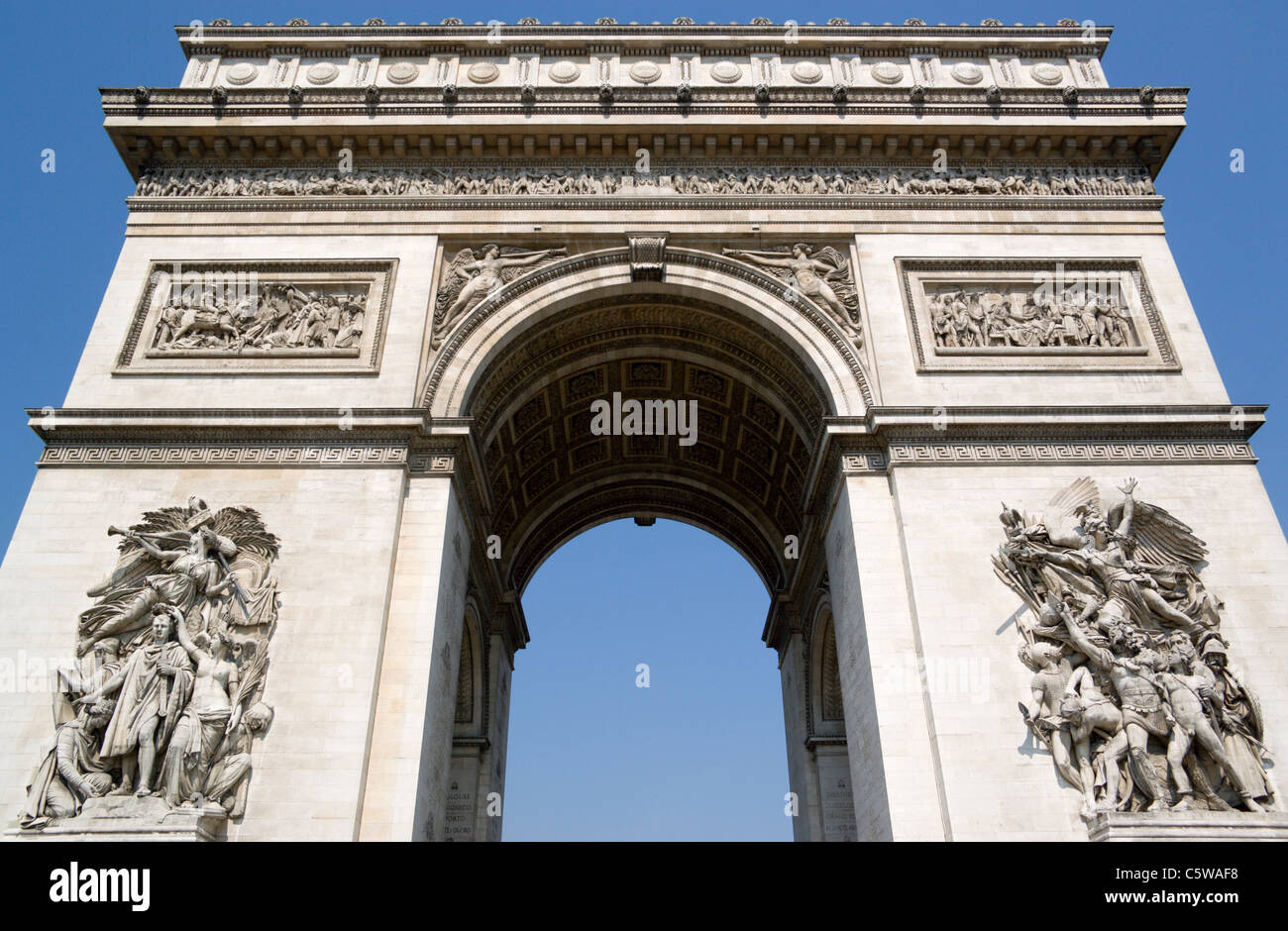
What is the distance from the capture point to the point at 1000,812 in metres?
11.7

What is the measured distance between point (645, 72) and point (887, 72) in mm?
4788

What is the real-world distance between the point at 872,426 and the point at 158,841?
435 inches

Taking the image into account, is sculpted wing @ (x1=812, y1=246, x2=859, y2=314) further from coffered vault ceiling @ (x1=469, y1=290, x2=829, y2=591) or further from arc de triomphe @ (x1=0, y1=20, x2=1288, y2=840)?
coffered vault ceiling @ (x1=469, y1=290, x2=829, y2=591)

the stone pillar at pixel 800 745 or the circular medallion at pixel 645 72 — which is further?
the stone pillar at pixel 800 745

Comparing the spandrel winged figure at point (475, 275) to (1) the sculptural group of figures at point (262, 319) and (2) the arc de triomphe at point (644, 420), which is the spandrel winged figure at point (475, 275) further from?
(1) the sculptural group of figures at point (262, 319)

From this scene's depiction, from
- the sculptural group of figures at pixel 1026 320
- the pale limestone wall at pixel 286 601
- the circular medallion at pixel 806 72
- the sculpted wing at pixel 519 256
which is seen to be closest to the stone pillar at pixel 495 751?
the pale limestone wall at pixel 286 601

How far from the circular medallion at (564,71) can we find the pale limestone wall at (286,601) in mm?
9133

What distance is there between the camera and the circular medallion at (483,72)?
18.5 metres

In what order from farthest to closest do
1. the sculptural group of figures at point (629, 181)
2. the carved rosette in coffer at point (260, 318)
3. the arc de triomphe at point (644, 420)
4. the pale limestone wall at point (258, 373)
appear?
the sculptural group of figures at point (629, 181)
the carved rosette in coffer at point (260, 318)
the pale limestone wall at point (258, 373)
the arc de triomphe at point (644, 420)

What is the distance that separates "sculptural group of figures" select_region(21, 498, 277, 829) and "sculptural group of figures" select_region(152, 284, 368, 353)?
3.39 metres

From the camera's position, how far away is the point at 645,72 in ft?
60.8

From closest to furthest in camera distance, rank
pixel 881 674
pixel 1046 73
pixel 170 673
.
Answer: pixel 170 673 → pixel 881 674 → pixel 1046 73

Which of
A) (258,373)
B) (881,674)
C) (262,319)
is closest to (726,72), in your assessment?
(262,319)

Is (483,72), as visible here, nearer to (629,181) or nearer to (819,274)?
(629,181)
